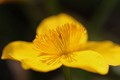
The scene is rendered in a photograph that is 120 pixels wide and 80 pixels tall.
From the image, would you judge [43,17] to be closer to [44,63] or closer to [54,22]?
[54,22]

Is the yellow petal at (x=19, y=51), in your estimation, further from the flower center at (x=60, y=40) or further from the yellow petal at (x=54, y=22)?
the yellow petal at (x=54, y=22)

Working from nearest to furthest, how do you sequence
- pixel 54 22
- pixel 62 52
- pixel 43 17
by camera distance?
pixel 62 52
pixel 54 22
pixel 43 17

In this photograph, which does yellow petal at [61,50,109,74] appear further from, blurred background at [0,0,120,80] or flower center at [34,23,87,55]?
blurred background at [0,0,120,80]

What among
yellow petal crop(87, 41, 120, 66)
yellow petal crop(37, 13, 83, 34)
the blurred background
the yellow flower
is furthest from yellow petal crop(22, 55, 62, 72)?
the blurred background

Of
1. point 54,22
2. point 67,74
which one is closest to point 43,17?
point 54,22

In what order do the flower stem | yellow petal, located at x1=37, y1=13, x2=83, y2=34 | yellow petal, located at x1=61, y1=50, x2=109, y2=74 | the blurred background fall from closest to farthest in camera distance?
yellow petal, located at x1=61, y1=50, x2=109, y2=74
the flower stem
yellow petal, located at x1=37, y1=13, x2=83, y2=34
the blurred background

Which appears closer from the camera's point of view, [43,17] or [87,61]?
[87,61]

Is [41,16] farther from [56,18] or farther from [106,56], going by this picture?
[106,56]
